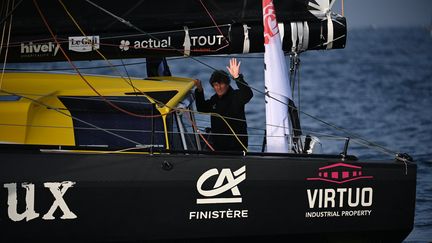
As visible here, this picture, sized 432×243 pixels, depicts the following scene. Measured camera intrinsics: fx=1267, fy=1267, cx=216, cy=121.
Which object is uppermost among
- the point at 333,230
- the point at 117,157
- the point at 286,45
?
the point at 286,45

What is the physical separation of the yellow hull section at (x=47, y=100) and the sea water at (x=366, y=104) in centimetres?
73

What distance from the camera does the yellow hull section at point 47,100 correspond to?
912 centimetres

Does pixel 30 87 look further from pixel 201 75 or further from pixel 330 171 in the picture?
pixel 201 75

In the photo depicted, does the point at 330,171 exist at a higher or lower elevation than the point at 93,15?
lower

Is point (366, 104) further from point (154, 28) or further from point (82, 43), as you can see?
point (82, 43)

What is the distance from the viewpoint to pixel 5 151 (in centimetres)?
865

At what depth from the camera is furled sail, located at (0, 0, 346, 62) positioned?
9609 millimetres

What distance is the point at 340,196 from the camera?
931 centimetres

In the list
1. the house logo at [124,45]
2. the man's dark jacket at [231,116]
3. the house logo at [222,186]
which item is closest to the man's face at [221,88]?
the man's dark jacket at [231,116]

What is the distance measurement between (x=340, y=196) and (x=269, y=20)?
1.52 meters

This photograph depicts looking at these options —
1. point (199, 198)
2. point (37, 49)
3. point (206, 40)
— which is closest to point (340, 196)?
point (199, 198)

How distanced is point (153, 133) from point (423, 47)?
160 ft

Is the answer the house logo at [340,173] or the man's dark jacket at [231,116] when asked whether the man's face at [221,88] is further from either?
the house logo at [340,173]

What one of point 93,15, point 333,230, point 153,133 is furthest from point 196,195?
point 93,15
